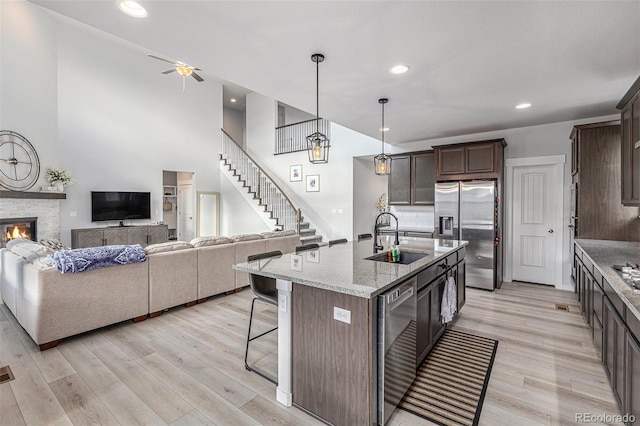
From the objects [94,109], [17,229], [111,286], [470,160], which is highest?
[94,109]

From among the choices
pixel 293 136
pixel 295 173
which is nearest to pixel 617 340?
pixel 295 173

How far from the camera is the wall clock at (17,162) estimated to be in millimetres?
5535

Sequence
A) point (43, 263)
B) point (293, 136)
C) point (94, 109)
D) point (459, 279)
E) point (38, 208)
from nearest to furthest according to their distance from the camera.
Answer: point (43, 263) → point (459, 279) → point (38, 208) → point (94, 109) → point (293, 136)

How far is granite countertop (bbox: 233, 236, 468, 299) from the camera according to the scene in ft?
5.79

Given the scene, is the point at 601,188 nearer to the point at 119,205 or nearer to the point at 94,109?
the point at 119,205

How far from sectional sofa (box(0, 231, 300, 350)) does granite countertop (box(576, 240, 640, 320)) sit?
13.6 ft

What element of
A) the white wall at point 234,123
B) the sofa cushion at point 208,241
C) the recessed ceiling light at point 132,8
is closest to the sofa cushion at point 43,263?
Result: the sofa cushion at point 208,241

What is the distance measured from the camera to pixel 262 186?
28.9 ft

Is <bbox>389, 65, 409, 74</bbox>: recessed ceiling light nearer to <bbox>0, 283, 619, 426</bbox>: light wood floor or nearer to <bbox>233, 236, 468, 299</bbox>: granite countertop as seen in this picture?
<bbox>233, 236, 468, 299</bbox>: granite countertop

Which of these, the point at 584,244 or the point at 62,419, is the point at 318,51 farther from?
the point at 584,244

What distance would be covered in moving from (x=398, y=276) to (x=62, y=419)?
7.82 ft

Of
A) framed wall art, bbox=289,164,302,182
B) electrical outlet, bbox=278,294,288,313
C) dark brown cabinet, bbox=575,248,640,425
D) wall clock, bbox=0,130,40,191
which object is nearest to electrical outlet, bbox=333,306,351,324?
electrical outlet, bbox=278,294,288,313

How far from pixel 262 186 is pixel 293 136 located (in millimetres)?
1766

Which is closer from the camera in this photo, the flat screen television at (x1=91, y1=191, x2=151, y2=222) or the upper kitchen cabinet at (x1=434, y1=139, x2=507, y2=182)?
the upper kitchen cabinet at (x1=434, y1=139, x2=507, y2=182)
